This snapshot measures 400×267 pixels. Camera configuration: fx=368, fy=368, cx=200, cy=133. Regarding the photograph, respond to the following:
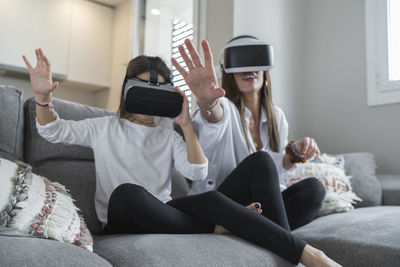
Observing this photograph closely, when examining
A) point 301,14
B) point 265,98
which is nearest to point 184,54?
point 265,98

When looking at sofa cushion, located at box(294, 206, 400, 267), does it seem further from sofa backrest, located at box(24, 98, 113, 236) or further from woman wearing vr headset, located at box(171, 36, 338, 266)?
sofa backrest, located at box(24, 98, 113, 236)

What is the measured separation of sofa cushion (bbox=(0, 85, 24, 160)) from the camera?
1.15 meters

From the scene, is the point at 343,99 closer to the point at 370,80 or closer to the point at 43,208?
the point at 370,80

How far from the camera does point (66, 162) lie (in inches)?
49.1

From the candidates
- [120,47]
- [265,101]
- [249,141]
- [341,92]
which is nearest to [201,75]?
[249,141]

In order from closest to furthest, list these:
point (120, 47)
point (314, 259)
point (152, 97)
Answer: point (314, 259) < point (152, 97) < point (120, 47)

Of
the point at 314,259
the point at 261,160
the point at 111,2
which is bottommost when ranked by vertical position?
the point at 314,259

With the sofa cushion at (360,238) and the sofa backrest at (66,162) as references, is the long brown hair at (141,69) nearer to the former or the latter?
the sofa backrest at (66,162)

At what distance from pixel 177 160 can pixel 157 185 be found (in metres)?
0.10

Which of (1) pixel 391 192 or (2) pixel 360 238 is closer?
(2) pixel 360 238

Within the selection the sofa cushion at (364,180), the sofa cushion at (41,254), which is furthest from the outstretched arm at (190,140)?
the sofa cushion at (364,180)

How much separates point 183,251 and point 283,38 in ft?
7.01

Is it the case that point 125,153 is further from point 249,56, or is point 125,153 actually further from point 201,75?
point 249,56

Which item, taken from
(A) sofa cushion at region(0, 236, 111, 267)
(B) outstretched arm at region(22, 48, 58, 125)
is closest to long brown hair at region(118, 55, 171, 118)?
(B) outstretched arm at region(22, 48, 58, 125)
